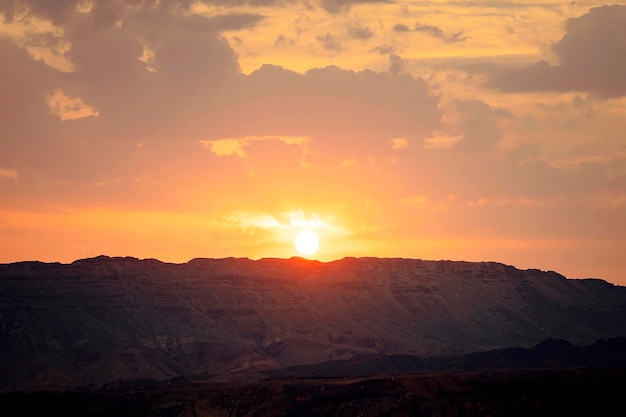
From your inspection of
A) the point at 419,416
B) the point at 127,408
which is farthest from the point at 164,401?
the point at 419,416

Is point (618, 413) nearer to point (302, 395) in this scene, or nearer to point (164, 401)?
point (302, 395)

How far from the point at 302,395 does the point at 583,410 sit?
44.9 m

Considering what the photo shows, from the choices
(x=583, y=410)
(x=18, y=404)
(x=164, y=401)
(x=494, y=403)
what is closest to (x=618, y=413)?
(x=583, y=410)

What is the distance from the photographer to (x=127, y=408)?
191 m

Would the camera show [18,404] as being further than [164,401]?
No

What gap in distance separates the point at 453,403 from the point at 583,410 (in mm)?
20977

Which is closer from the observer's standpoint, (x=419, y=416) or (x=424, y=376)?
(x=419, y=416)

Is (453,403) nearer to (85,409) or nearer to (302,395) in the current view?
(302,395)

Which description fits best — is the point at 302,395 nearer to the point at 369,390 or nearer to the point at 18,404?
the point at 369,390

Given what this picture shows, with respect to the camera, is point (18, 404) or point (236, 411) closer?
point (18, 404)

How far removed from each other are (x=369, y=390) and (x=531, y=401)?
26005mm

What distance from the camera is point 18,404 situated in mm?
179375

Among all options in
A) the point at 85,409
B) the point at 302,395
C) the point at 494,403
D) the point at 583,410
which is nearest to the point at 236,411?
the point at 302,395

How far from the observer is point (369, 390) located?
192 meters
